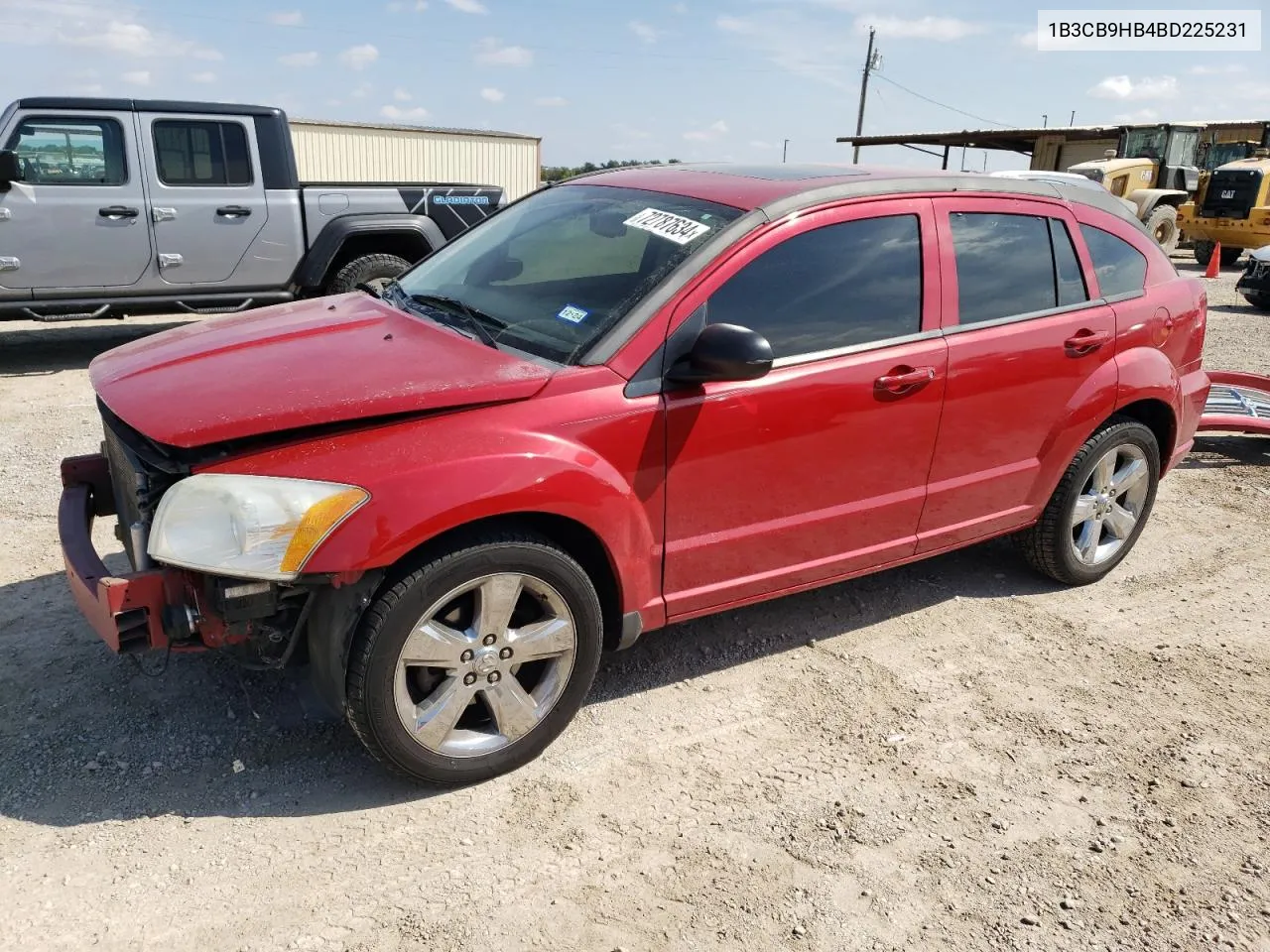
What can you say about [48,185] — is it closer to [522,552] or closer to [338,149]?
[522,552]

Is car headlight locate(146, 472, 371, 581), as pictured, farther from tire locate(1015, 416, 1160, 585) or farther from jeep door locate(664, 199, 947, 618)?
tire locate(1015, 416, 1160, 585)

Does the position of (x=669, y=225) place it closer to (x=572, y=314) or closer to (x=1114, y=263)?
(x=572, y=314)

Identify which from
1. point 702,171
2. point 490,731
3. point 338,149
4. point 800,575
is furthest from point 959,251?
point 338,149

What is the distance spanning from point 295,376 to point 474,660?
97cm

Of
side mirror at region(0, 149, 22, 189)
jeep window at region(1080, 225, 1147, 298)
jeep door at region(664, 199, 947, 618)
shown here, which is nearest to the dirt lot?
jeep door at region(664, 199, 947, 618)

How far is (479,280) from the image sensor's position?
366 cm

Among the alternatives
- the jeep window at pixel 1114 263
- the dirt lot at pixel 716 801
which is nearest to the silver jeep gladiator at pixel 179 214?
the dirt lot at pixel 716 801

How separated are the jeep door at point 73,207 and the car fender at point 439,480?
21.5 feet

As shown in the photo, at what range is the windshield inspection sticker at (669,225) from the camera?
127 inches

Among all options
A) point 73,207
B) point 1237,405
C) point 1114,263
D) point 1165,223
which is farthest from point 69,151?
point 1165,223

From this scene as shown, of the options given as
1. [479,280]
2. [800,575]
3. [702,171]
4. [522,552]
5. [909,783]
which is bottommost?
[909,783]

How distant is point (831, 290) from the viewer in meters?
3.39

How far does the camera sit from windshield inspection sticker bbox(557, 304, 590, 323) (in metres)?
3.13

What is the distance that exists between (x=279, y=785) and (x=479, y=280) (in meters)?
1.86
